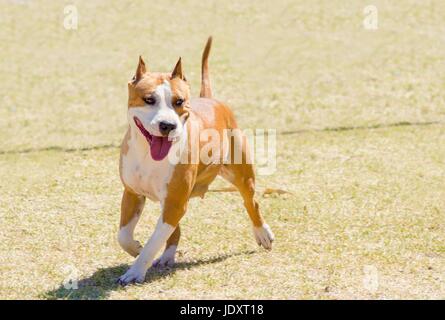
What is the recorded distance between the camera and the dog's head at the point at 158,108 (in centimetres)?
527

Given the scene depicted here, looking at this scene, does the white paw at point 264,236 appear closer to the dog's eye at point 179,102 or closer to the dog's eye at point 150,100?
the dog's eye at point 179,102

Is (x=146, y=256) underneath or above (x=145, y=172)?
underneath

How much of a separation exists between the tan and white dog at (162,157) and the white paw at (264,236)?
23.4 inches

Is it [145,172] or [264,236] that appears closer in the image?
[145,172]

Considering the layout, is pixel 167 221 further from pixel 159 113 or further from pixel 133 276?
pixel 159 113

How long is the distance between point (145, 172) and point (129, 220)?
0.40m

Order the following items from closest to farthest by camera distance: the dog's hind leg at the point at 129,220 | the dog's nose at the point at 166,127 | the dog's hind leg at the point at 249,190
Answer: the dog's nose at the point at 166,127 < the dog's hind leg at the point at 129,220 < the dog's hind leg at the point at 249,190

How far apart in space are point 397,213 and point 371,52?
266 inches

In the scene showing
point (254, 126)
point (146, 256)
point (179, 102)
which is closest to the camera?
point (179, 102)

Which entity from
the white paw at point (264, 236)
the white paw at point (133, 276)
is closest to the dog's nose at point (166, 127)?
the white paw at point (133, 276)

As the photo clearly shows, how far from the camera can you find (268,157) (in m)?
9.21

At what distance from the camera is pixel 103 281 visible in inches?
224

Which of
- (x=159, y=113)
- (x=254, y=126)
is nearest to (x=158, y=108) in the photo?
(x=159, y=113)
